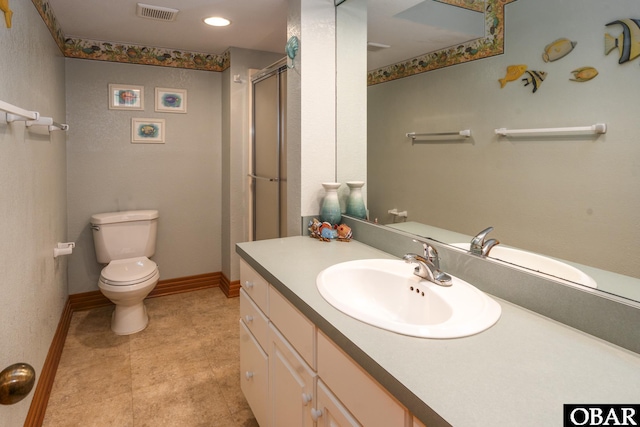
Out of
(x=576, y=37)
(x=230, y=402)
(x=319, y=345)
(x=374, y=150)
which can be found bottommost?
(x=230, y=402)

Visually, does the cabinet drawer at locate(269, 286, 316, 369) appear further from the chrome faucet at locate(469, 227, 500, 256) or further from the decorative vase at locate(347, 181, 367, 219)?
the decorative vase at locate(347, 181, 367, 219)

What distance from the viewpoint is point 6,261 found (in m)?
1.46

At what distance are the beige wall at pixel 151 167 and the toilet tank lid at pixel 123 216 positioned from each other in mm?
165

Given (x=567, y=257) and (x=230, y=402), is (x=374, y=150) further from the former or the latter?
(x=230, y=402)

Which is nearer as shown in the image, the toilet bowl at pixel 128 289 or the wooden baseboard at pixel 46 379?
the wooden baseboard at pixel 46 379

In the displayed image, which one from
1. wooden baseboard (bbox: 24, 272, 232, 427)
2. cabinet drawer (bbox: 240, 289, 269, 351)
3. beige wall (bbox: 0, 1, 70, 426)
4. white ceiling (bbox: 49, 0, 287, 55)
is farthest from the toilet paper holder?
white ceiling (bbox: 49, 0, 287, 55)

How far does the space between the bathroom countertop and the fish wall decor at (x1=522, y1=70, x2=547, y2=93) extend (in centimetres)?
65

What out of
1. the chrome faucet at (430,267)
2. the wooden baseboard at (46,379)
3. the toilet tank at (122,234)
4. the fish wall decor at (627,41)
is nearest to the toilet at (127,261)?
the toilet tank at (122,234)

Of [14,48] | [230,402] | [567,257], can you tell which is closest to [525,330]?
[567,257]

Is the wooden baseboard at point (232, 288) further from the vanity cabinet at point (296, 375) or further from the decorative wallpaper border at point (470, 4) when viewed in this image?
the decorative wallpaper border at point (470, 4)

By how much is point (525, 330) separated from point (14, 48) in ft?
7.11

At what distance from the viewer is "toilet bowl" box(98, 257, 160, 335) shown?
271cm

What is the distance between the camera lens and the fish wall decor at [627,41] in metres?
0.88

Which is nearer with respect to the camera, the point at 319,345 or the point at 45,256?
the point at 319,345
